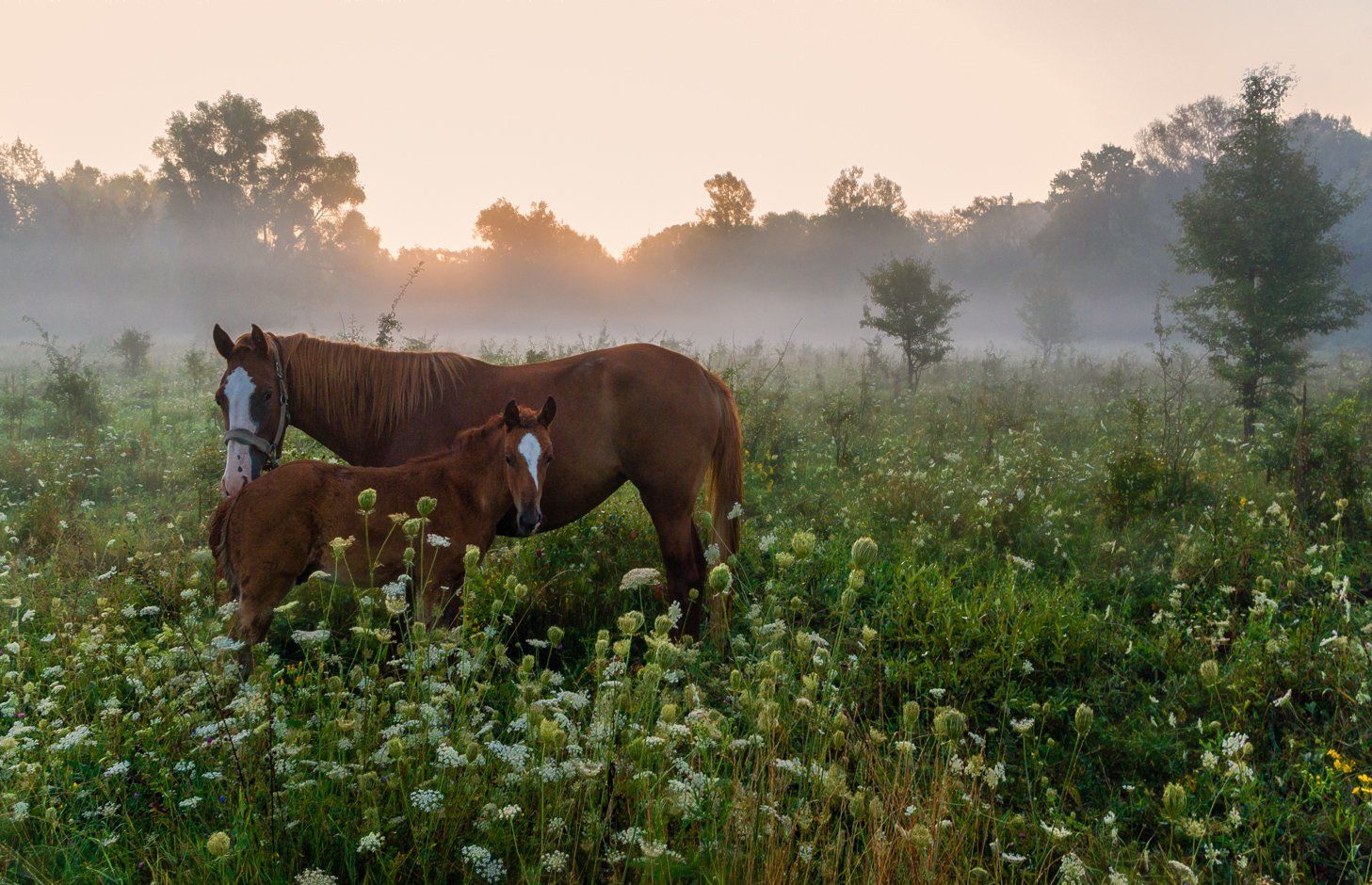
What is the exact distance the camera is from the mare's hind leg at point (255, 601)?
3.70 metres

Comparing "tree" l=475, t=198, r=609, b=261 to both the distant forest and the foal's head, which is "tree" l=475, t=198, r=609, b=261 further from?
the foal's head

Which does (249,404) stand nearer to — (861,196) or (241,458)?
(241,458)

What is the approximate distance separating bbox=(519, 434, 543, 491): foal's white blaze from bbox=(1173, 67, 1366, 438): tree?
1443 cm

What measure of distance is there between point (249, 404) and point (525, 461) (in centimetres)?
206

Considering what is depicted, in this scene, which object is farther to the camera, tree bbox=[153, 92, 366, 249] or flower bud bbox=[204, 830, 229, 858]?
tree bbox=[153, 92, 366, 249]

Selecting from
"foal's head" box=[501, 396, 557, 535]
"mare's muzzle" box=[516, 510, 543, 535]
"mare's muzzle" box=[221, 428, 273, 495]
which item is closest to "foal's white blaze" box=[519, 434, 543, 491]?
"foal's head" box=[501, 396, 557, 535]

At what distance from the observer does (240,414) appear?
4.59m

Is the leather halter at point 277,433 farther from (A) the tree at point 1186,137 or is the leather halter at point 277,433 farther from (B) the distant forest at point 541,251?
(A) the tree at point 1186,137

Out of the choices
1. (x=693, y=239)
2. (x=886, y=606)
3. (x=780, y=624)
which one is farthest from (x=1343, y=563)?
(x=693, y=239)

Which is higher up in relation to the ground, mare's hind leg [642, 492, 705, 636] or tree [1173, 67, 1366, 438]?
tree [1173, 67, 1366, 438]

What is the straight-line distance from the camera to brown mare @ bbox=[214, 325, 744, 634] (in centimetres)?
499

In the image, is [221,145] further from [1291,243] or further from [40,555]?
[1291,243]

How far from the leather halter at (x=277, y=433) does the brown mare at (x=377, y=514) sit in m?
0.81

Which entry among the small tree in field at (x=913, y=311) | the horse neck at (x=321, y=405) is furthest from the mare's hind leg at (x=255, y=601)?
the small tree in field at (x=913, y=311)
